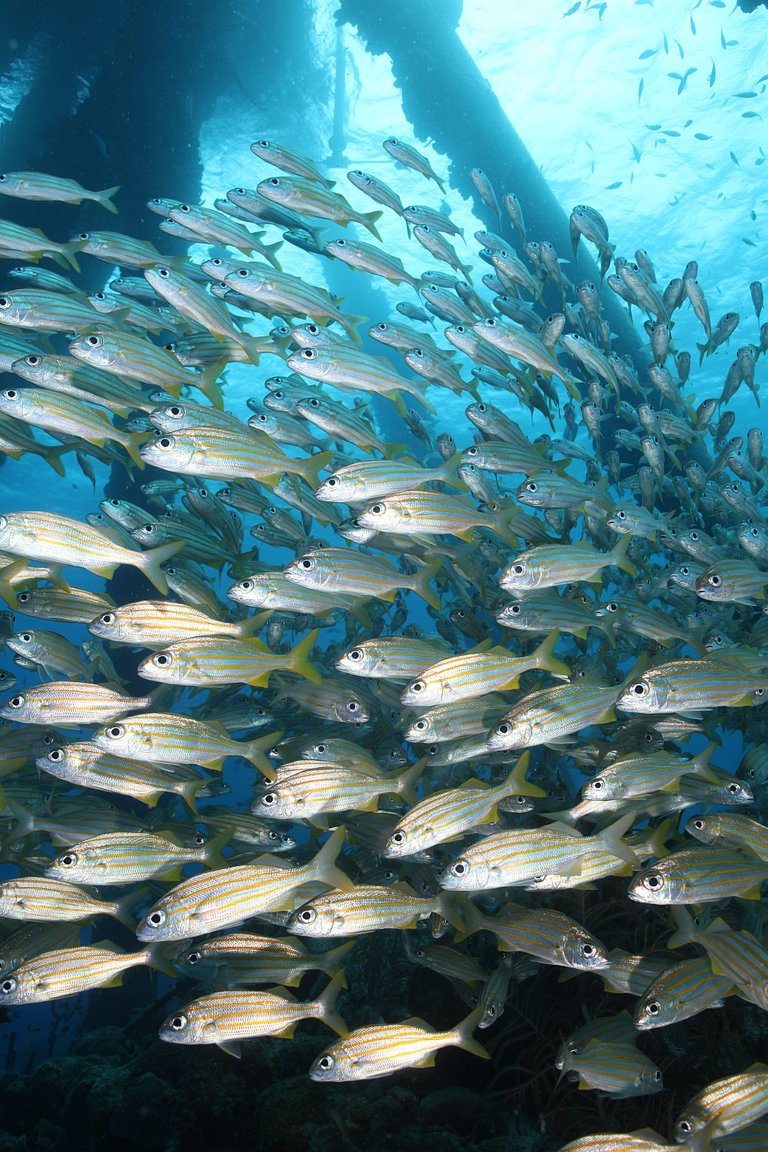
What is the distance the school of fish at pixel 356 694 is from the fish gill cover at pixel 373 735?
1.2 inches

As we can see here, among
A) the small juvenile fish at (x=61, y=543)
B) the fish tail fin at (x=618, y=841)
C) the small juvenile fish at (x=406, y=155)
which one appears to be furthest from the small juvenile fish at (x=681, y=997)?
the small juvenile fish at (x=406, y=155)

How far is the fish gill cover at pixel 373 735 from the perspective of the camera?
→ 3.91m

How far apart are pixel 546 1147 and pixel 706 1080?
1.32m

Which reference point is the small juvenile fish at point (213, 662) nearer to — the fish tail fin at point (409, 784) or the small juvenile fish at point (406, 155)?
the fish tail fin at point (409, 784)

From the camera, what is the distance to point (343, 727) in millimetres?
5945

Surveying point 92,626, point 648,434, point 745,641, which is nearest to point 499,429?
point 648,434

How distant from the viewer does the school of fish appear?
3807mm

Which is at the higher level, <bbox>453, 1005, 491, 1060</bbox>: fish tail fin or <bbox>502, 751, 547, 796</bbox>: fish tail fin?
<bbox>502, 751, 547, 796</bbox>: fish tail fin

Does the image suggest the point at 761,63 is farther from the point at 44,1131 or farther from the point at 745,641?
the point at 44,1131

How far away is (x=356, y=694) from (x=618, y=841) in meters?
2.30

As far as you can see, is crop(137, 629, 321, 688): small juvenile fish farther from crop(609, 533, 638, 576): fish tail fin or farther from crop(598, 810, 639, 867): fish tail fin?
crop(609, 533, 638, 576): fish tail fin

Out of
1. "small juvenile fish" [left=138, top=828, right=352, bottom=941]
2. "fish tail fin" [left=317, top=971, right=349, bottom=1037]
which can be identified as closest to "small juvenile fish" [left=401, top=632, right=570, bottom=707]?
"small juvenile fish" [left=138, top=828, right=352, bottom=941]

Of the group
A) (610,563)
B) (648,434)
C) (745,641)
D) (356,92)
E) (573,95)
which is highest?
(356,92)

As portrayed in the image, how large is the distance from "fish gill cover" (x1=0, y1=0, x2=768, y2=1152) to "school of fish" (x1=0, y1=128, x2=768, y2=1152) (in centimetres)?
3
